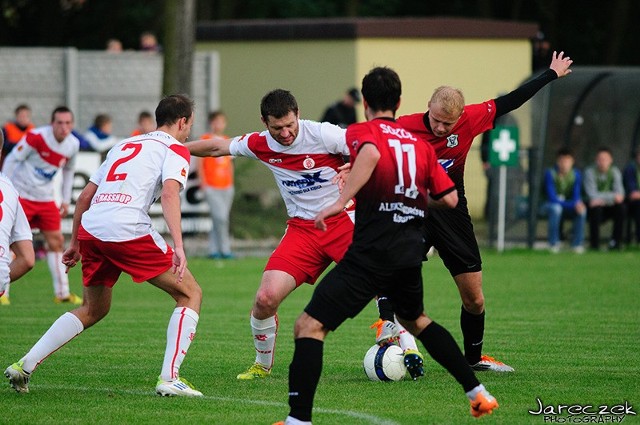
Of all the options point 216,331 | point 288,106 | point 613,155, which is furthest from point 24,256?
point 613,155

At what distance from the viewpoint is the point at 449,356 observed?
7.24 meters

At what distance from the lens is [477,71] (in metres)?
28.2

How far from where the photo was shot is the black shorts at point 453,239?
9.31 metres

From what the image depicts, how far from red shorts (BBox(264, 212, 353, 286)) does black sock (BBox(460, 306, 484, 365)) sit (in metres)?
1.24

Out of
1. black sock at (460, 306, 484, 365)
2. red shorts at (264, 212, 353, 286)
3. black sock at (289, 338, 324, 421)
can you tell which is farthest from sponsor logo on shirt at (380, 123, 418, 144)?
black sock at (460, 306, 484, 365)

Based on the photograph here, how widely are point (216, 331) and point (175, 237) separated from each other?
438 centimetres

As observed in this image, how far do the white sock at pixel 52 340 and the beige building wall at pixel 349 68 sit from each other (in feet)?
60.0

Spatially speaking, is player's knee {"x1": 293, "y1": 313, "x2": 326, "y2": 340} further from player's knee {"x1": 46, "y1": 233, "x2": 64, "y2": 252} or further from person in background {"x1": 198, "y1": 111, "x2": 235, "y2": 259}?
person in background {"x1": 198, "y1": 111, "x2": 235, "y2": 259}

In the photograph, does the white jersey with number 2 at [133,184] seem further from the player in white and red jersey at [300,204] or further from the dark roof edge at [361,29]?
the dark roof edge at [361,29]

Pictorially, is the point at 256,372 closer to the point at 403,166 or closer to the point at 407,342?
the point at 407,342

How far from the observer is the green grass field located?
7844 mm

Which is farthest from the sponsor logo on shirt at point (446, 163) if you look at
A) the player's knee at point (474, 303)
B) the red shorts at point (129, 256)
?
the red shorts at point (129, 256)

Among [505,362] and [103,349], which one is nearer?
[505,362]

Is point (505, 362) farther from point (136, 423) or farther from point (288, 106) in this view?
point (136, 423)
